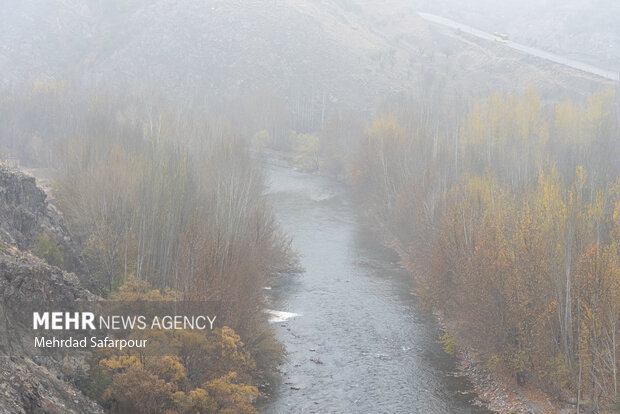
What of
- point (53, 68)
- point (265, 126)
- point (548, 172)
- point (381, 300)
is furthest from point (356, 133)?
point (53, 68)

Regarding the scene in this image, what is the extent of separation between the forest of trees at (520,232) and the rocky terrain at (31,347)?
18.9m

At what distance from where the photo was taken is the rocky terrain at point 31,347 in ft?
54.9

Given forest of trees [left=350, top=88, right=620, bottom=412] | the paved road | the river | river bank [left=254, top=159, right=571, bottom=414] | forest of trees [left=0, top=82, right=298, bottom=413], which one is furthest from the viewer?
the paved road

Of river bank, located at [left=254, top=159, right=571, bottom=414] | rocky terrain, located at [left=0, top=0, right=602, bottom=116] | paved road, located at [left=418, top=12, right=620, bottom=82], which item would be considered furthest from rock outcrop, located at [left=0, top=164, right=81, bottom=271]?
paved road, located at [left=418, top=12, right=620, bottom=82]

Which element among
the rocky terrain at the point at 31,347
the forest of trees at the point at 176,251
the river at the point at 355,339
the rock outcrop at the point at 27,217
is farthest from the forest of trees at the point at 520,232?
the rock outcrop at the point at 27,217

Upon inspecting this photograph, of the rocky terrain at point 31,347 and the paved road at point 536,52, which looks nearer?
the rocky terrain at point 31,347

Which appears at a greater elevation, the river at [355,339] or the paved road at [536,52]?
the paved road at [536,52]

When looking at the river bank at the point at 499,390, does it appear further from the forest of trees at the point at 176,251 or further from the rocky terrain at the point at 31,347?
the rocky terrain at the point at 31,347

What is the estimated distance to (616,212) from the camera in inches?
1229

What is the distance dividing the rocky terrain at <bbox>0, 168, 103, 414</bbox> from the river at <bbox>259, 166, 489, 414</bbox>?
373 inches

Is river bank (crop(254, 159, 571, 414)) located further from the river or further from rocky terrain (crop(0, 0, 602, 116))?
rocky terrain (crop(0, 0, 602, 116))

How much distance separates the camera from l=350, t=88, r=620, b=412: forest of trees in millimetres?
26625

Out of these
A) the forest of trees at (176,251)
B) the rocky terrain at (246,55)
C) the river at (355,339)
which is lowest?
the river at (355,339)

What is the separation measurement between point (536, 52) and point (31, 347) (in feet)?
421
